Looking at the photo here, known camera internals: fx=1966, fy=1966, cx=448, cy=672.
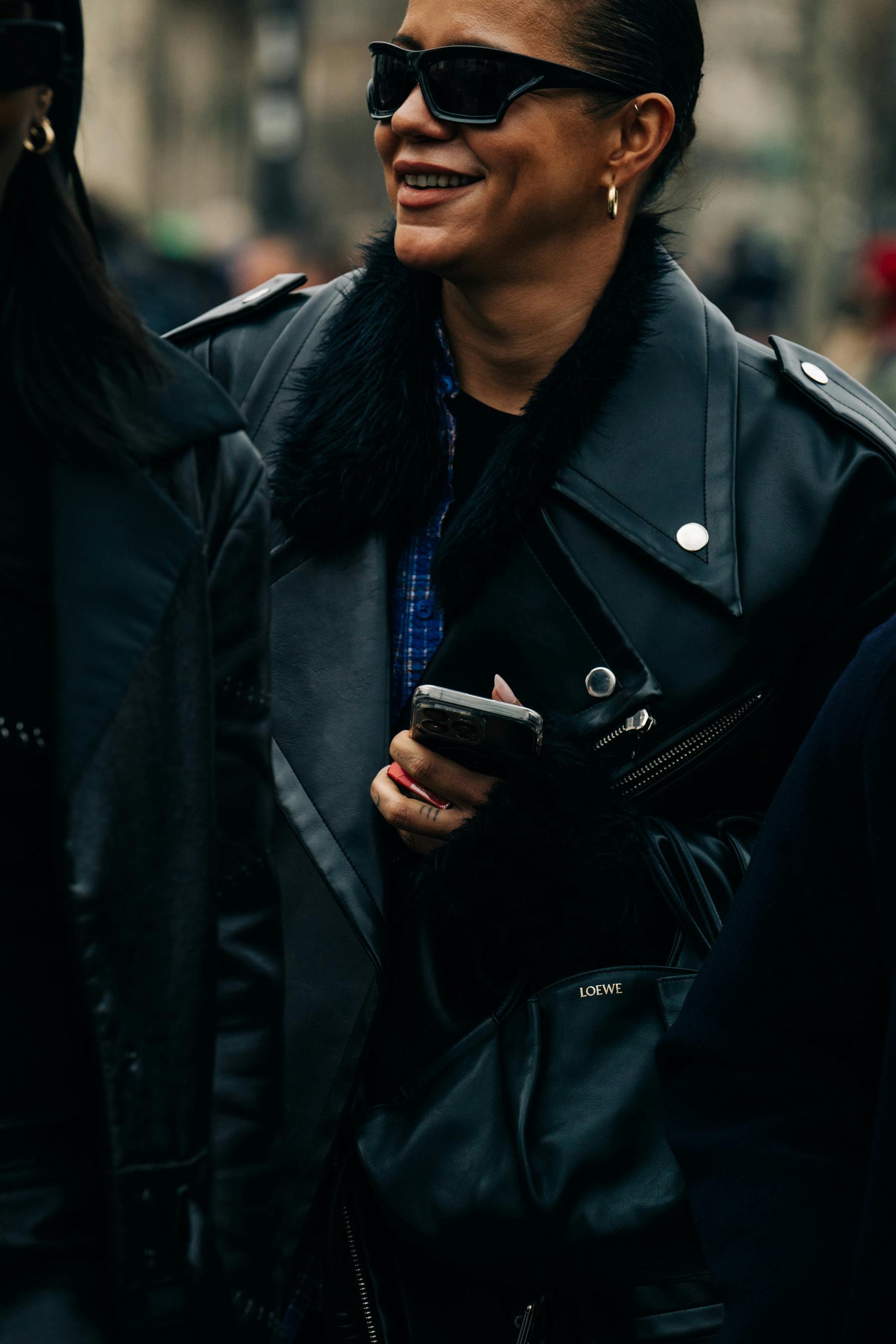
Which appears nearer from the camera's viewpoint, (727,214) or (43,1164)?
(43,1164)

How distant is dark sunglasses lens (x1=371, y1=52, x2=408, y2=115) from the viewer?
293 centimetres

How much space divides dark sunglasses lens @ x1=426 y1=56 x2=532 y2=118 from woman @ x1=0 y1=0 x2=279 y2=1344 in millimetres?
1058

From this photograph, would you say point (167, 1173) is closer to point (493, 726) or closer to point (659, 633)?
point (493, 726)

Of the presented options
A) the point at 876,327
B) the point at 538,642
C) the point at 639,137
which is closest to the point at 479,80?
the point at 639,137

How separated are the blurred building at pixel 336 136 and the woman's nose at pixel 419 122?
23.4 feet

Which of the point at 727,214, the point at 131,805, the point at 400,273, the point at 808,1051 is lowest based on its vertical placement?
the point at 727,214

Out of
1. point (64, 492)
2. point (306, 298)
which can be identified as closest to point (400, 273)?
point (306, 298)

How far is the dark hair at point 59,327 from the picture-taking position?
1.83 meters

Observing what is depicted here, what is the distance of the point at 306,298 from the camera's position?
3.21m

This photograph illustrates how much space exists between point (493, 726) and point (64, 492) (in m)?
0.91

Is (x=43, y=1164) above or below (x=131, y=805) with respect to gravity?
below

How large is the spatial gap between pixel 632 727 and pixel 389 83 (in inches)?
41.3

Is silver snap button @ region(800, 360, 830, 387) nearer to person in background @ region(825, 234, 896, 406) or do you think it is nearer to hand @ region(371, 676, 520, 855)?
hand @ region(371, 676, 520, 855)

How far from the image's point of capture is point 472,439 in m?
2.98
